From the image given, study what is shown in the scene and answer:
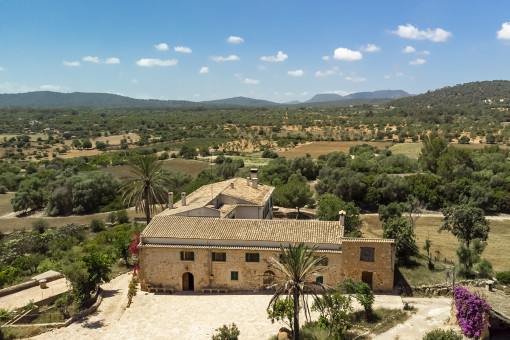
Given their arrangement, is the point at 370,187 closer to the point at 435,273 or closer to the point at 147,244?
the point at 435,273

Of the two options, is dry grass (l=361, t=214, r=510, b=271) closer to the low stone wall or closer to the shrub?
the shrub

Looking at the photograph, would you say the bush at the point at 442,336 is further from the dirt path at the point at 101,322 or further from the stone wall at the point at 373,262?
the dirt path at the point at 101,322

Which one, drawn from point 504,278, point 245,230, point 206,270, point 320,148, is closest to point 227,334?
point 206,270

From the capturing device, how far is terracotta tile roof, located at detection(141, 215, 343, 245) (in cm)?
2512

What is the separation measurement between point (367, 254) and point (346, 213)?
10.5m

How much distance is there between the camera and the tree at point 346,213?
1312 inches

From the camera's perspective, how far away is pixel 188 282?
84.8 ft

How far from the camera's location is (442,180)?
54531 millimetres

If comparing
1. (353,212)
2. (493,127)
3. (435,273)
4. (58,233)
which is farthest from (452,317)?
(493,127)

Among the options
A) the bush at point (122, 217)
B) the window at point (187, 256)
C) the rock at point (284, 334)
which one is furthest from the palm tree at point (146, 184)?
the bush at point (122, 217)

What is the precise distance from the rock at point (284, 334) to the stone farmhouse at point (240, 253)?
5520 millimetres

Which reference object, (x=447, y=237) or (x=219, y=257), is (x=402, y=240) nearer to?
(x=219, y=257)

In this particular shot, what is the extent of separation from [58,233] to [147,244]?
68.3 ft

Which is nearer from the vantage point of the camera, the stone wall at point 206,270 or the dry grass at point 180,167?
the stone wall at point 206,270
